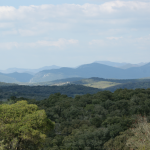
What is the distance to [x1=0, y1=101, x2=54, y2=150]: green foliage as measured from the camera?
87.1ft

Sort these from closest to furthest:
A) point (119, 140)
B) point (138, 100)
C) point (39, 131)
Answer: point (39, 131)
point (119, 140)
point (138, 100)

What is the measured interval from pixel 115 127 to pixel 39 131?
91.0 feet

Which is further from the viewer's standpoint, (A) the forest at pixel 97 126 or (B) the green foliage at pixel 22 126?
(A) the forest at pixel 97 126

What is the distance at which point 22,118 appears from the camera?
1158 inches

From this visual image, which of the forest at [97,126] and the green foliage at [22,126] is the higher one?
the green foliage at [22,126]

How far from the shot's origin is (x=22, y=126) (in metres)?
27.0

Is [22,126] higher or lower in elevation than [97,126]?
higher

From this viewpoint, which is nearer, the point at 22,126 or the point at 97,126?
the point at 22,126

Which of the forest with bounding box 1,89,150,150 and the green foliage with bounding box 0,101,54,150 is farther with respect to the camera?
the forest with bounding box 1,89,150,150

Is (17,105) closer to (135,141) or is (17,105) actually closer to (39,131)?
(39,131)

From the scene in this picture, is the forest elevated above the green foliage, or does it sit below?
below

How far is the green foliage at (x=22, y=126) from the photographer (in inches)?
1046

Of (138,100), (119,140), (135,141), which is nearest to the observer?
(135,141)

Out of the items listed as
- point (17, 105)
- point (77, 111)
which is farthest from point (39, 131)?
point (77, 111)
